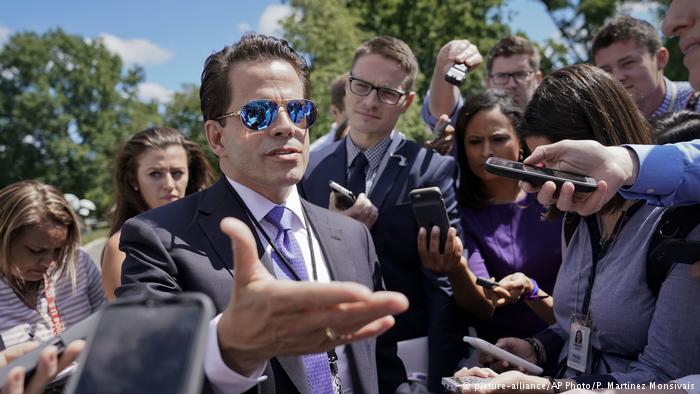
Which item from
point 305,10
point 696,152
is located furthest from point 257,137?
point 305,10

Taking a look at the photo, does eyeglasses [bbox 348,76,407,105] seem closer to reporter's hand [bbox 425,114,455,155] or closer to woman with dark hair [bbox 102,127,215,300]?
reporter's hand [bbox 425,114,455,155]

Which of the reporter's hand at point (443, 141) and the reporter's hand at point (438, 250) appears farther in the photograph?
the reporter's hand at point (443, 141)

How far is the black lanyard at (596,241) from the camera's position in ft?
8.27

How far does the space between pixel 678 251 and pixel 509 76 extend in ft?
11.8

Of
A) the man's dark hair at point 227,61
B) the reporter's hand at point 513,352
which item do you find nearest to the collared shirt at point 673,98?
the reporter's hand at point 513,352

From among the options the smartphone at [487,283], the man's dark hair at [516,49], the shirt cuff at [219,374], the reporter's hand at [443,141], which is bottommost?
the smartphone at [487,283]

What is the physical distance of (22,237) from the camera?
358 centimetres

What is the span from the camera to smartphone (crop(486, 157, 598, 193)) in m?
2.11

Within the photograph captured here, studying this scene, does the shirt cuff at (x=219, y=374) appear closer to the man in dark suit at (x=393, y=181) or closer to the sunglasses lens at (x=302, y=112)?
the sunglasses lens at (x=302, y=112)

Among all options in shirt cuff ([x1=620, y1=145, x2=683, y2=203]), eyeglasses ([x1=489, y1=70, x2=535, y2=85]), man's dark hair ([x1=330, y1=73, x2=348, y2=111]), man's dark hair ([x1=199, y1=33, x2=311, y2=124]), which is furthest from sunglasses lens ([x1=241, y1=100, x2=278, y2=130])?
man's dark hair ([x1=330, y1=73, x2=348, y2=111])

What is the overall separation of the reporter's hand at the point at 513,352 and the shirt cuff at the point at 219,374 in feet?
4.91

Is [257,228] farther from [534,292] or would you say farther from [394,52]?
[394,52]

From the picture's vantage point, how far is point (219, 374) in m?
1.71

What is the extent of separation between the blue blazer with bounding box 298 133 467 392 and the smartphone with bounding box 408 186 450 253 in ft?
1.72
